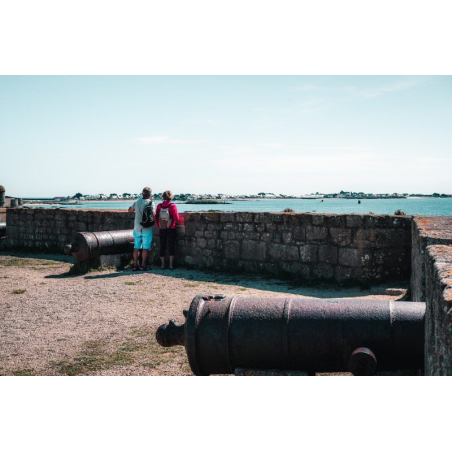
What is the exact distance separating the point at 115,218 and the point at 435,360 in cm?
1059

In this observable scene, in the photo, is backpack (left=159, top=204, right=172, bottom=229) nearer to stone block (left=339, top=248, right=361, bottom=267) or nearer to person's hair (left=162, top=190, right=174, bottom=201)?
person's hair (left=162, top=190, right=174, bottom=201)

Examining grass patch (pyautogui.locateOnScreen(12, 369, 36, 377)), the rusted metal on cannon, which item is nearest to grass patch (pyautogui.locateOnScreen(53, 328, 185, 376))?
grass patch (pyautogui.locateOnScreen(12, 369, 36, 377))

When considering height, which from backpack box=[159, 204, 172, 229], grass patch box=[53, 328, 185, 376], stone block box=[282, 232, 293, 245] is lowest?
grass patch box=[53, 328, 185, 376]

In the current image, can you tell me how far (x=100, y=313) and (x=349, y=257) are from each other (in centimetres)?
412

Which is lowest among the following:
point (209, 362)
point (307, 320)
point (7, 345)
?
point (7, 345)

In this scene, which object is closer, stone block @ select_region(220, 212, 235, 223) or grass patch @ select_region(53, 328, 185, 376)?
grass patch @ select_region(53, 328, 185, 376)

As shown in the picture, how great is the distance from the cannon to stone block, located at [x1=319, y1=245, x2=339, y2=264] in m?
5.28

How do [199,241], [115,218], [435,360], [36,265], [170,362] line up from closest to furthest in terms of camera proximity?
[435,360] → [170,362] → [199,241] → [36,265] → [115,218]

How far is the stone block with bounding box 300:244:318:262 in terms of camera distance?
833 cm

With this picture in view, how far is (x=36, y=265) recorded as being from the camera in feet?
36.6

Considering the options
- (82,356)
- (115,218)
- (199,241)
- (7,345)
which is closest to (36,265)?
(115,218)

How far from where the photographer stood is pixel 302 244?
8.48 meters

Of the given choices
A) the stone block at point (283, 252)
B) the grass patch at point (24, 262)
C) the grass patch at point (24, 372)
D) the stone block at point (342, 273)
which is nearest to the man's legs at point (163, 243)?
the stone block at point (283, 252)

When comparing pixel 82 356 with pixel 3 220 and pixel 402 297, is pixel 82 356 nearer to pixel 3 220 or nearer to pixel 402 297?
pixel 402 297
